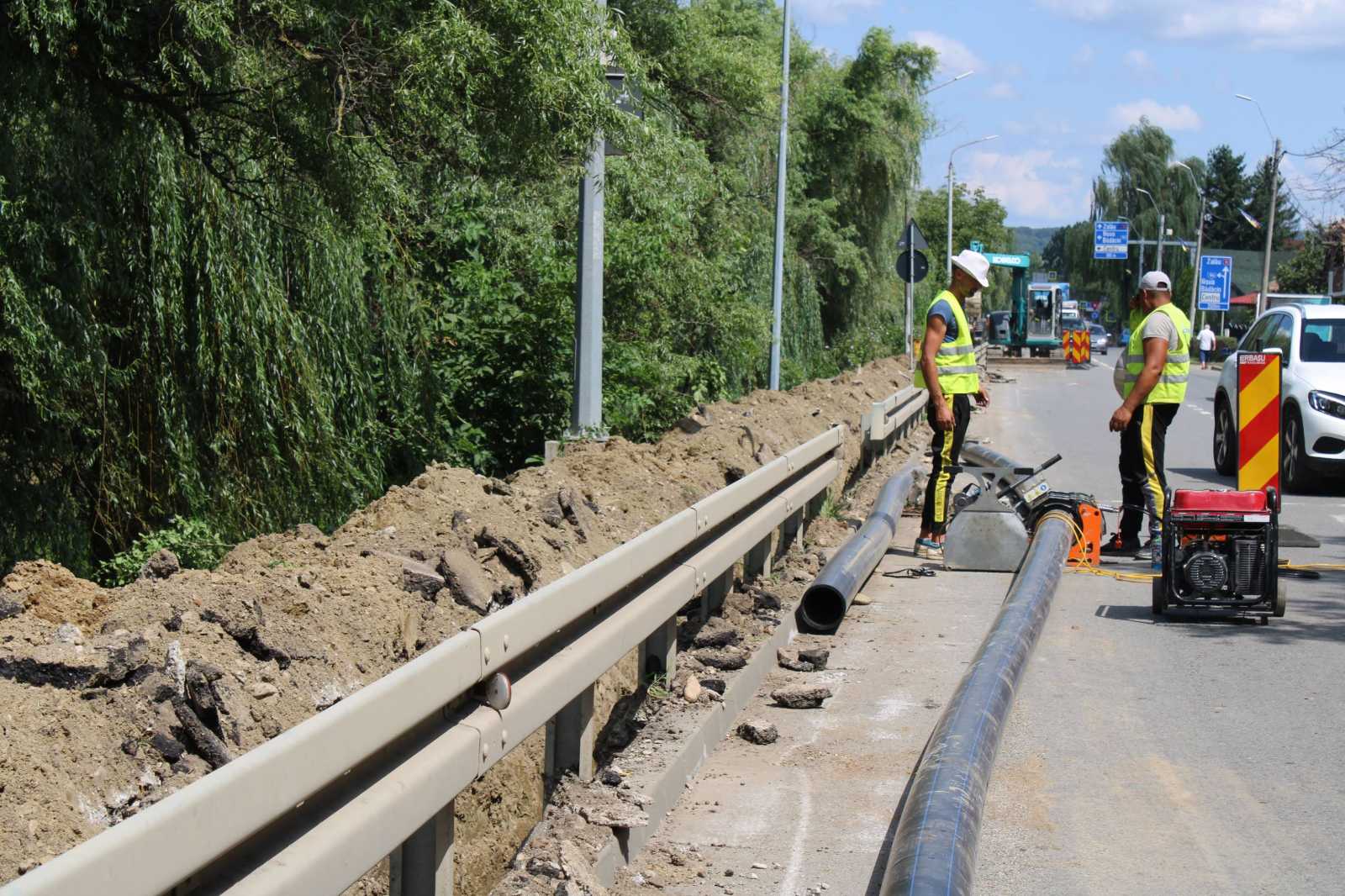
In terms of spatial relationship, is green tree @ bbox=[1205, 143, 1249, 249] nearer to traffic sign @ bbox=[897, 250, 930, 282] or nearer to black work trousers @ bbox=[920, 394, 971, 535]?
traffic sign @ bbox=[897, 250, 930, 282]

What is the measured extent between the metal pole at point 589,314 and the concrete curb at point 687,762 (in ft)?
12.5

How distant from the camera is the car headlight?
14875 mm

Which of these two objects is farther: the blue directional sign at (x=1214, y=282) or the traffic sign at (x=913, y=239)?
the blue directional sign at (x=1214, y=282)

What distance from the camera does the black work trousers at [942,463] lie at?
1053cm

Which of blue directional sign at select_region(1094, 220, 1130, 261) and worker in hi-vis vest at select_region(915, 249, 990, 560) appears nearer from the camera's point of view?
worker in hi-vis vest at select_region(915, 249, 990, 560)

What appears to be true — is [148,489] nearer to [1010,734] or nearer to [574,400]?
[574,400]

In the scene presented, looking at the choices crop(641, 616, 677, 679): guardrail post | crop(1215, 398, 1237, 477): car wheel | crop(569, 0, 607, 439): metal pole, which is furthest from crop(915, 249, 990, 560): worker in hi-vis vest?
crop(1215, 398, 1237, 477): car wheel

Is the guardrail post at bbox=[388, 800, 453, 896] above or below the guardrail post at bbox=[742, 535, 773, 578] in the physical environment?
above

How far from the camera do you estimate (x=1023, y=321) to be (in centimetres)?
6203

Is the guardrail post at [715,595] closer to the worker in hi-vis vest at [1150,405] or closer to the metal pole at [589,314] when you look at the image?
the metal pole at [589,314]

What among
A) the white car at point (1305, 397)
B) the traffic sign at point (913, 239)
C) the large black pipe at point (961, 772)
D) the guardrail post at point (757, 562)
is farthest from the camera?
the traffic sign at point (913, 239)

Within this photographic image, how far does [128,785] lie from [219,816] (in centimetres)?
95

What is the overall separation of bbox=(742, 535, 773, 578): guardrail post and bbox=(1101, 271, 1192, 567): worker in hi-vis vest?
2.98 metres

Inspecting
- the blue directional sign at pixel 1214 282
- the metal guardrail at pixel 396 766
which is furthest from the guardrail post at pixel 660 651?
the blue directional sign at pixel 1214 282
